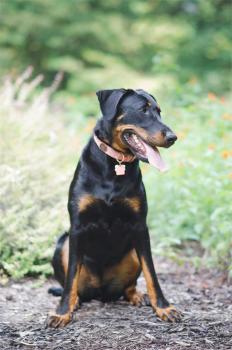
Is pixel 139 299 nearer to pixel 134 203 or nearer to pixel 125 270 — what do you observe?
pixel 125 270

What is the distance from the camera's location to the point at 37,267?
531cm

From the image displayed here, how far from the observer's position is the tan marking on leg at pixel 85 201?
403 centimetres

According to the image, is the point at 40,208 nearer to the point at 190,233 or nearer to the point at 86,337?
the point at 190,233

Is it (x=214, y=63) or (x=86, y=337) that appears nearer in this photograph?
(x=86, y=337)

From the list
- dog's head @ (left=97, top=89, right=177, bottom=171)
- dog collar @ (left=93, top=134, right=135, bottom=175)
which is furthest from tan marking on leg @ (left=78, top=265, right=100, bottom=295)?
dog's head @ (left=97, top=89, right=177, bottom=171)

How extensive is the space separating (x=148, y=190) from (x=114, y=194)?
332 cm

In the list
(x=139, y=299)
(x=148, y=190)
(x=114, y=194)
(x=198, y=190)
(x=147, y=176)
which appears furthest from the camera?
(x=147, y=176)

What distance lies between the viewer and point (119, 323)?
4098 millimetres

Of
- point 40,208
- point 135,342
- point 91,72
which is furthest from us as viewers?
point 91,72

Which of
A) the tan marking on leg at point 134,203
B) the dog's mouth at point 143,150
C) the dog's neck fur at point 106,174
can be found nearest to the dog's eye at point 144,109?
the dog's mouth at point 143,150

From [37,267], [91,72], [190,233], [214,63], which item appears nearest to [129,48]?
[91,72]

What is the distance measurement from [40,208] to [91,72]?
34.2 ft

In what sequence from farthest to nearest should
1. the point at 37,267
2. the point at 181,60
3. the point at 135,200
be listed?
the point at 181,60 < the point at 37,267 < the point at 135,200

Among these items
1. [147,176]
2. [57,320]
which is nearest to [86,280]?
[57,320]
